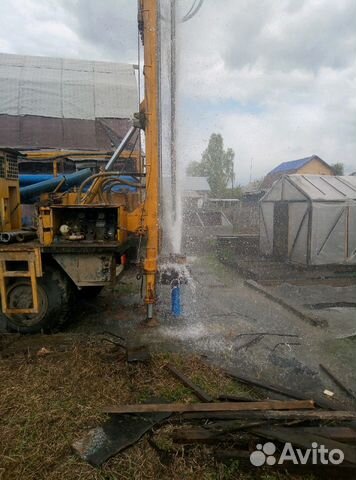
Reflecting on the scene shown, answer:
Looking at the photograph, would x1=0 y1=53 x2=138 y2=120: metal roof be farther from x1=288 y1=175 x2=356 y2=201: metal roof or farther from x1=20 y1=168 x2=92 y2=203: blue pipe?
x1=20 y1=168 x2=92 y2=203: blue pipe

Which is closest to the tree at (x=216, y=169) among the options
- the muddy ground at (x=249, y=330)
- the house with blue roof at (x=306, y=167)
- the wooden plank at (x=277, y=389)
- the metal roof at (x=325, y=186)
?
the house with blue roof at (x=306, y=167)

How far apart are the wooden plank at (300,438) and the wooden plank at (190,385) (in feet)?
2.09

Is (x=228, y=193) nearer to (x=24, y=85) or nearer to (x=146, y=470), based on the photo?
(x=24, y=85)

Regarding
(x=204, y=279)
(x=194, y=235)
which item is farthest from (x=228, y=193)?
(x=204, y=279)

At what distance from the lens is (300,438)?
262cm

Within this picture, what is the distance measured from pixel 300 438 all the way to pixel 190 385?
3.83 ft

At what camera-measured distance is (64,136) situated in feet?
45.0

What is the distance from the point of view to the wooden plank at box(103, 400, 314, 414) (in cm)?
296

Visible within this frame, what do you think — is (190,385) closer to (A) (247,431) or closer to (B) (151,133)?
(A) (247,431)

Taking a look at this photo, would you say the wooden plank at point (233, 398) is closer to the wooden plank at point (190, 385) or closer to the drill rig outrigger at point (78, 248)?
the wooden plank at point (190, 385)

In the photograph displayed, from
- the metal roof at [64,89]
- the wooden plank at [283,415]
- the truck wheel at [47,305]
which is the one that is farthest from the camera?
the metal roof at [64,89]

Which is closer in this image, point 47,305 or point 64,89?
point 47,305

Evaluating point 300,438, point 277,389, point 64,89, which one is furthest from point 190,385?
point 64,89

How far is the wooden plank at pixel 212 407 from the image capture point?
2957 mm
